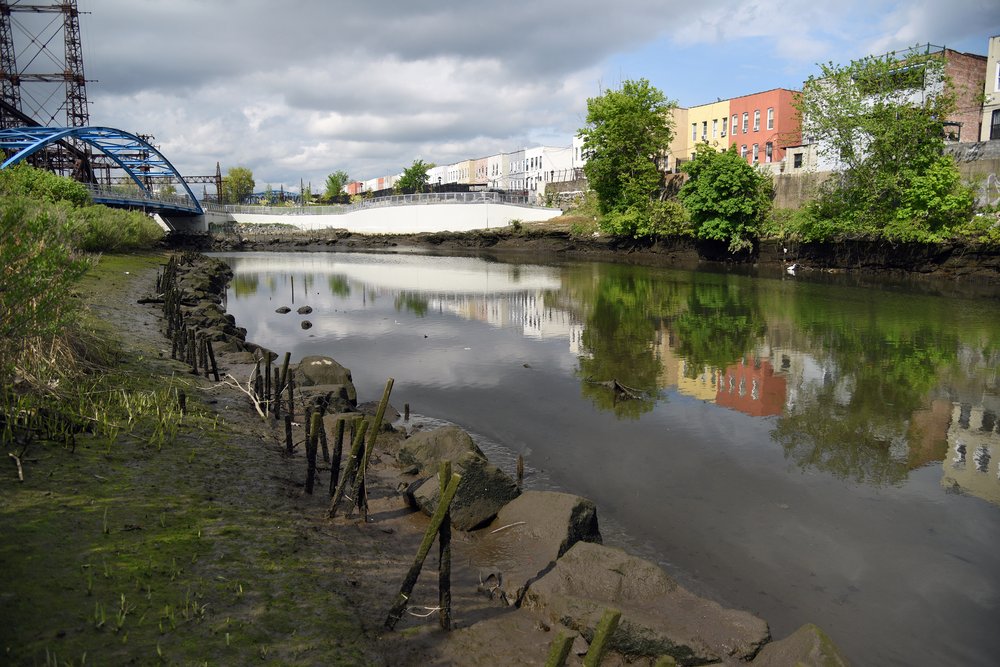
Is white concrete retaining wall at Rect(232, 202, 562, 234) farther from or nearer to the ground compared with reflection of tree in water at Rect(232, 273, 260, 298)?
farther from the ground

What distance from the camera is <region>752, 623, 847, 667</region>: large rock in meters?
5.91

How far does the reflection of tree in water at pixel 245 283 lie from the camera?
Answer: 139 feet

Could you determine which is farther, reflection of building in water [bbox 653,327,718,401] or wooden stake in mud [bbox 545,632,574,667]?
reflection of building in water [bbox 653,327,718,401]

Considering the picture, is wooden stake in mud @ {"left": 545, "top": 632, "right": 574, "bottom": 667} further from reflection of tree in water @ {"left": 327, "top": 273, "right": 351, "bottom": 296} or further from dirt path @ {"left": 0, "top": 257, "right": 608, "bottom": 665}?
reflection of tree in water @ {"left": 327, "top": 273, "right": 351, "bottom": 296}

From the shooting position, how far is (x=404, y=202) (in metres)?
95.8

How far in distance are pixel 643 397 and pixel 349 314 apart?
18686 mm

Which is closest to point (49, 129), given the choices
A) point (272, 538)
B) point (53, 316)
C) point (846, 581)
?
point (53, 316)

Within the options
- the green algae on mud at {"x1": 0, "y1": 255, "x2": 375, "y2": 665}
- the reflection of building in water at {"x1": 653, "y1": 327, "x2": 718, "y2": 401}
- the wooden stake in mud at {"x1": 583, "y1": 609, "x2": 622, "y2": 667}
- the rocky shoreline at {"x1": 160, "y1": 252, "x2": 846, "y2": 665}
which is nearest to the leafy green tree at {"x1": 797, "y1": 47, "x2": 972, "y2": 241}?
the reflection of building in water at {"x1": 653, "y1": 327, "x2": 718, "y2": 401}

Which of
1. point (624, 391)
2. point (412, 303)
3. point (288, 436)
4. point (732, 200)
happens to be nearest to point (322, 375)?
point (288, 436)

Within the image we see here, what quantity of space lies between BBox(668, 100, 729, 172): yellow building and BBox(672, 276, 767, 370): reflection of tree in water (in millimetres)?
37802

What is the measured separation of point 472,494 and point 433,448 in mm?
2219

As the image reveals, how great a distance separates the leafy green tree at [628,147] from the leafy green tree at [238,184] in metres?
99.5

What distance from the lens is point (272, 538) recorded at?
316 inches

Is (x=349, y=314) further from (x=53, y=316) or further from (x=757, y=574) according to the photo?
(x=757, y=574)
